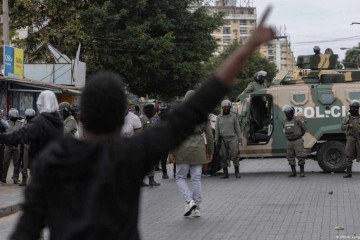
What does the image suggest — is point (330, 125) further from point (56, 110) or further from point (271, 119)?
point (56, 110)

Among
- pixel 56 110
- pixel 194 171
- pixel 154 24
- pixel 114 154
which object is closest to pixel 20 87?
pixel 154 24

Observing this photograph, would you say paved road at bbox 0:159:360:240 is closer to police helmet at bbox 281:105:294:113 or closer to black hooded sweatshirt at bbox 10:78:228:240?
police helmet at bbox 281:105:294:113

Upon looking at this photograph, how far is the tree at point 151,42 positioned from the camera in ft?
113

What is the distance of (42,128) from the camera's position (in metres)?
6.75

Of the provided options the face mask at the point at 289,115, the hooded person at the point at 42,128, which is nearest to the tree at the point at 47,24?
the face mask at the point at 289,115

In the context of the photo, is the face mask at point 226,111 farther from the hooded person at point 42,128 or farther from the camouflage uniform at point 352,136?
the hooded person at point 42,128

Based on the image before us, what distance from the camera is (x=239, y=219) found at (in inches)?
400

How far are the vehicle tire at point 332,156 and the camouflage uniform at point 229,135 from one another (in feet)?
7.59

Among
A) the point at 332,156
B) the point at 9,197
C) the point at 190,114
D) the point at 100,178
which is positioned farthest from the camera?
the point at 332,156

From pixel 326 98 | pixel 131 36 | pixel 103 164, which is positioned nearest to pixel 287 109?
pixel 326 98

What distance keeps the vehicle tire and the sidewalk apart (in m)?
7.72

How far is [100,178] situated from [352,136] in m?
14.5

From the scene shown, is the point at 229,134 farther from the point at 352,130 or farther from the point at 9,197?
the point at 9,197

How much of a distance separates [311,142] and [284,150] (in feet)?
2.59
